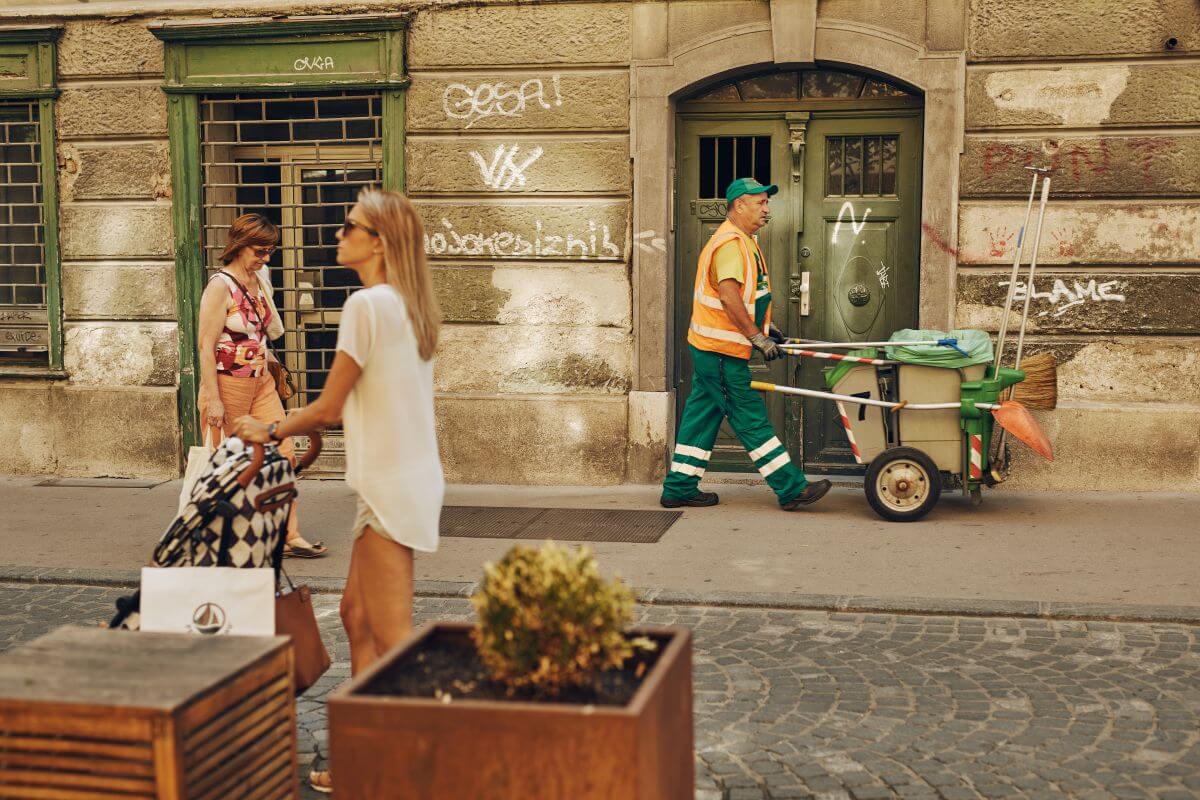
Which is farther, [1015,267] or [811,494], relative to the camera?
A: [811,494]

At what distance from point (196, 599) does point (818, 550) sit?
4.40m

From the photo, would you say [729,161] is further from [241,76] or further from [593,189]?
[241,76]

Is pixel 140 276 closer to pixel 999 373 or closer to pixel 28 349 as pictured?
pixel 28 349

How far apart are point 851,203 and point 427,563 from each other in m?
4.31

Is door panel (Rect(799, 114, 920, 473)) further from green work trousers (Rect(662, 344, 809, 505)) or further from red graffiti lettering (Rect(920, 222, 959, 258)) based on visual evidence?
green work trousers (Rect(662, 344, 809, 505))

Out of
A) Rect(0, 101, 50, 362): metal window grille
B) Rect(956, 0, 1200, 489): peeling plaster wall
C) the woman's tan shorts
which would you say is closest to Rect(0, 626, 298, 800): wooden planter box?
the woman's tan shorts

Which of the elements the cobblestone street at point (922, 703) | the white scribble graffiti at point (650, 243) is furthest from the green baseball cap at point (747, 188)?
the cobblestone street at point (922, 703)

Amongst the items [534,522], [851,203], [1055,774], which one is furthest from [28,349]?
[1055,774]

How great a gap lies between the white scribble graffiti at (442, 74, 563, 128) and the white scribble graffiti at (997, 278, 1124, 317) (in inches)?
136

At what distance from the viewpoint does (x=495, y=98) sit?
10.2m

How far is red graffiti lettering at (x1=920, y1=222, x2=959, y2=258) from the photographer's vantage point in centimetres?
962

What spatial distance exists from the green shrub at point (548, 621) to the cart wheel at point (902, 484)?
19.1 ft

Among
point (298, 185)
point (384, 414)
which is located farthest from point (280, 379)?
point (384, 414)

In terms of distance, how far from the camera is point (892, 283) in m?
10.1
